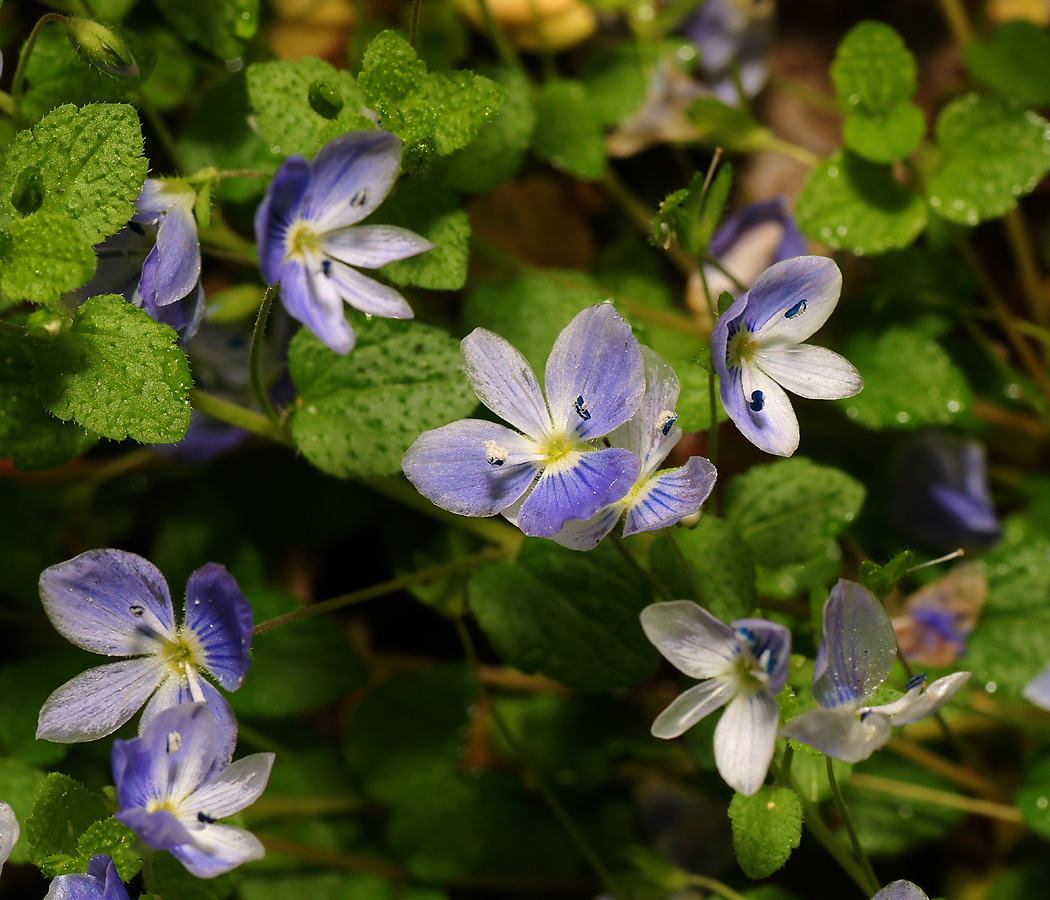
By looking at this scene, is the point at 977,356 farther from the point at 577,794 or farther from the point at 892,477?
the point at 577,794

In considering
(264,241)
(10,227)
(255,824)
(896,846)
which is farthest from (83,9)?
(896,846)

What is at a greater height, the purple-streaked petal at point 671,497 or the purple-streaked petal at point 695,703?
the purple-streaked petal at point 671,497

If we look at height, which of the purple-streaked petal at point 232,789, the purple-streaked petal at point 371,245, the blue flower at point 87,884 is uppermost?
the purple-streaked petal at point 371,245

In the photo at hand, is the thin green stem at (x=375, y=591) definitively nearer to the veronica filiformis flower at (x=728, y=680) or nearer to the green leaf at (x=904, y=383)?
the veronica filiformis flower at (x=728, y=680)

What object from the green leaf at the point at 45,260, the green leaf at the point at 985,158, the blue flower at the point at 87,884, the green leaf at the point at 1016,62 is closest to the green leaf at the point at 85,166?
the green leaf at the point at 45,260

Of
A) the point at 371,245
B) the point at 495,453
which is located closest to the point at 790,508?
the point at 495,453
